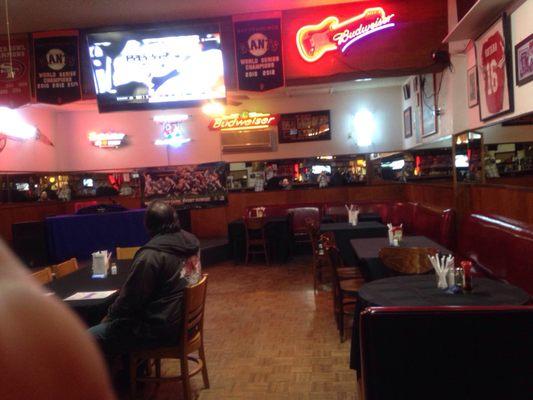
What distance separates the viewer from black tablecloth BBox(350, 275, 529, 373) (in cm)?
249

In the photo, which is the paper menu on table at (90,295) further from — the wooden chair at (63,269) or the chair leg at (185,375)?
the wooden chair at (63,269)

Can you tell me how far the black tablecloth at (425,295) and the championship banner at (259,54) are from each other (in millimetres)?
2790

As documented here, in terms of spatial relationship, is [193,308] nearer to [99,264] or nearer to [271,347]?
[99,264]

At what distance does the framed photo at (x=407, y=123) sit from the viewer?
902cm

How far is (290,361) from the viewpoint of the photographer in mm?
3750

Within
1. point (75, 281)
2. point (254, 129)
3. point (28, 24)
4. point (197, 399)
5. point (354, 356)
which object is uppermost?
point (28, 24)

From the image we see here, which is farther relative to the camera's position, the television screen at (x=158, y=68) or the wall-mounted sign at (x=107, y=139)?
the wall-mounted sign at (x=107, y=139)

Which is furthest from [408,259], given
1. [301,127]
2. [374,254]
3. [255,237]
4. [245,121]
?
[245,121]

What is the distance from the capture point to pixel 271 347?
13.5 ft

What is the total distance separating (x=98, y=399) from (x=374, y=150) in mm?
9903

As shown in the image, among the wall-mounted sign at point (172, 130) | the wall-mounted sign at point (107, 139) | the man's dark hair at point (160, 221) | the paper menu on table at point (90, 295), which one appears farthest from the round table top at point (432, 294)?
the wall-mounted sign at point (107, 139)

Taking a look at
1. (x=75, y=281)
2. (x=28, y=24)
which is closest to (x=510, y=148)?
(x=75, y=281)

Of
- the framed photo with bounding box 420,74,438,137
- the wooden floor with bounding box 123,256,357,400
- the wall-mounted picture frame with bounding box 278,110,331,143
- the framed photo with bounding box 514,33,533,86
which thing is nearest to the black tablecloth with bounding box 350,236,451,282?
the wooden floor with bounding box 123,256,357,400

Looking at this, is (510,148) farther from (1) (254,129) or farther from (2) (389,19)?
(1) (254,129)
